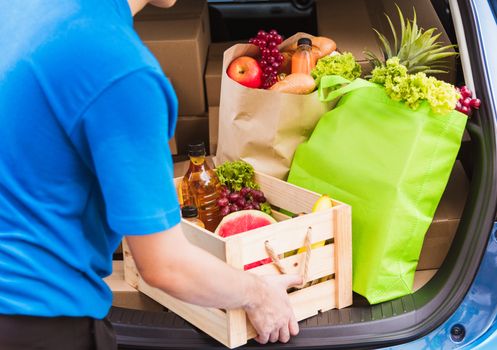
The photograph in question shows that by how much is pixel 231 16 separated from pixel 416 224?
127 centimetres

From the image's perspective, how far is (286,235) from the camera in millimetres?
1598

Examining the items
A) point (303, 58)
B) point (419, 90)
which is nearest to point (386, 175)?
point (419, 90)

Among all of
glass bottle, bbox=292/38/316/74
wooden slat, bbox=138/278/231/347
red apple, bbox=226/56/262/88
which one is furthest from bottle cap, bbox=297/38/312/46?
wooden slat, bbox=138/278/231/347

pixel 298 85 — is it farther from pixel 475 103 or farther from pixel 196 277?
pixel 196 277

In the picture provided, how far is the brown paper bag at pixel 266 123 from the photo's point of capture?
1.85 meters

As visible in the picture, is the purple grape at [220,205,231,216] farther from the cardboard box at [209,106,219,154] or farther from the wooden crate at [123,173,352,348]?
the cardboard box at [209,106,219,154]

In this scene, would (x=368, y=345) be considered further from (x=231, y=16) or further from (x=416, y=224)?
(x=231, y=16)

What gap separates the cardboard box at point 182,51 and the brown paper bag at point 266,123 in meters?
0.27

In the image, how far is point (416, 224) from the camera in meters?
1.73

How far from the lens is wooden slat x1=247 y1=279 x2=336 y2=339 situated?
5.45ft

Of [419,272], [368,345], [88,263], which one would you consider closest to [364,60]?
[419,272]

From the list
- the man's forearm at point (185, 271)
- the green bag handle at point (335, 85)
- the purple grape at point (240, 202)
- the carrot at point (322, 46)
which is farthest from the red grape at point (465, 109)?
the man's forearm at point (185, 271)

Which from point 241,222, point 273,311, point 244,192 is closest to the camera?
point 273,311

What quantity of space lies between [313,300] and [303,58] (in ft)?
2.12
